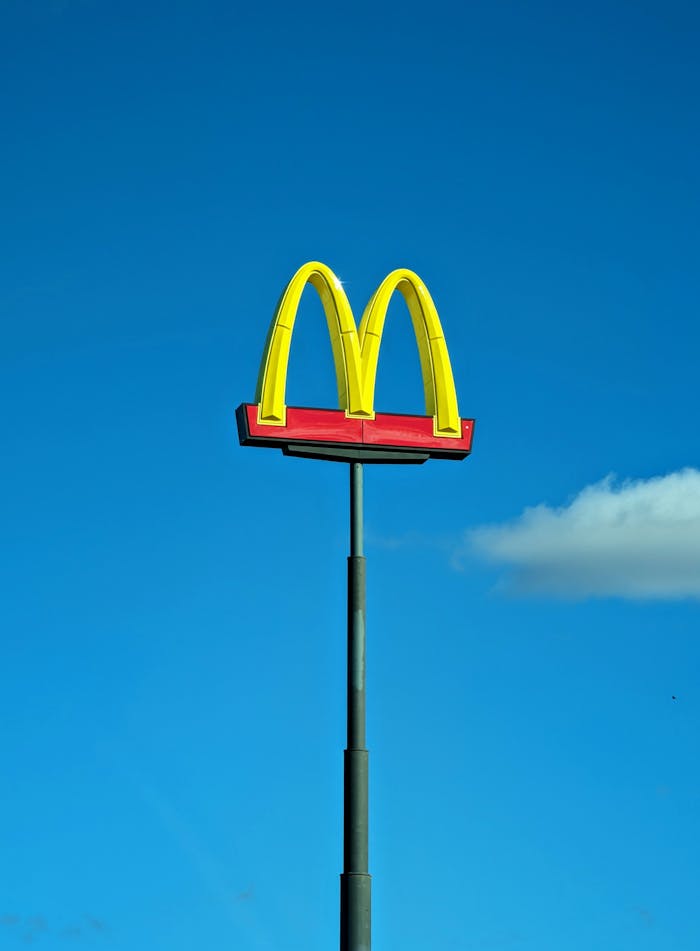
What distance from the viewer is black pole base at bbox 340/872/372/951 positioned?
24.3m

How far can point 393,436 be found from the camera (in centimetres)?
2791

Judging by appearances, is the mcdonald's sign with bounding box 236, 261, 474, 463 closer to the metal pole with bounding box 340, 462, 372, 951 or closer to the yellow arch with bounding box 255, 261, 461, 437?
the yellow arch with bounding box 255, 261, 461, 437

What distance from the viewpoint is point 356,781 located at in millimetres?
25172

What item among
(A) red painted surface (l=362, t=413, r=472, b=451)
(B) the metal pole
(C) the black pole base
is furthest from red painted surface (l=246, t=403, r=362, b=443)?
(C) the black pole base

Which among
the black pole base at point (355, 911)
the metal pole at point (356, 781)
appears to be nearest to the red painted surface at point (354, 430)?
the metal pole at point (356, 781)

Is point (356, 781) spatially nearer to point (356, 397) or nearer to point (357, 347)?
point (356, 397)

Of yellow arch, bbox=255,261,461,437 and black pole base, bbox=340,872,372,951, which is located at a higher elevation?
yellow arch, bbox=255,261,461,437

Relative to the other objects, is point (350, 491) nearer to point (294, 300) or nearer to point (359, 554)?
point (359, 554)

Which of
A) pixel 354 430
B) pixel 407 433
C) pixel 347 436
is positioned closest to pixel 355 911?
pixel 347 436

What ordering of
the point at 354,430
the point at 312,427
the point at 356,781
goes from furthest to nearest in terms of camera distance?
the point at 354,430 < the point at 312,427 < the point at 356,781

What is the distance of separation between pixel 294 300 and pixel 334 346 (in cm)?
106

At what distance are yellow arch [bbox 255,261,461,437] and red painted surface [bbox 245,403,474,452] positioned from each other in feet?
0.42

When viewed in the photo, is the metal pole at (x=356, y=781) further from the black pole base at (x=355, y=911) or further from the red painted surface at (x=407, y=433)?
the red painted surface at (x=407, y=433)

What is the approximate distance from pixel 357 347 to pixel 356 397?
91 cm
